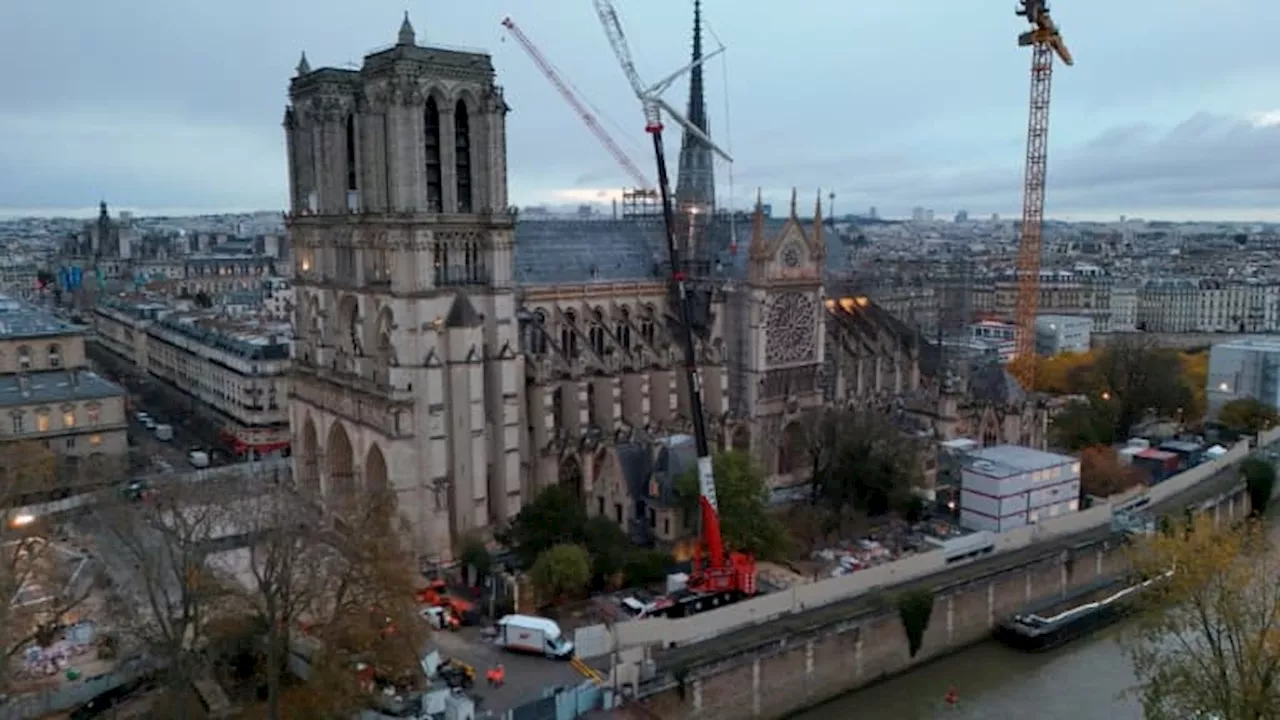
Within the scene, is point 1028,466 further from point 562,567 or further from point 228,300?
point 228,300

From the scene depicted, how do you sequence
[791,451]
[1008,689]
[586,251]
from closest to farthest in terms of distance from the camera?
[1008,689]
[586,251]
[791,451]

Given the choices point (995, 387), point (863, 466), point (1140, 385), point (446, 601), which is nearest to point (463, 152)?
point (446, 601)

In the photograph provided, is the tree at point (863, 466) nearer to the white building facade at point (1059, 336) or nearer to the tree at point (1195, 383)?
the tree at point (1195, 383)

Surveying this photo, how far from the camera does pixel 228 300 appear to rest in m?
109

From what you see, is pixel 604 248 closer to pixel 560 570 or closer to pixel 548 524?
pixel 548 524

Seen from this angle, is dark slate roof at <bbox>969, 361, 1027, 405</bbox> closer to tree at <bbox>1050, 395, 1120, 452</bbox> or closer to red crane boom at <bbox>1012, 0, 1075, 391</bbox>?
tree at <bbox>1050, 395, 1120, 452</bbox>

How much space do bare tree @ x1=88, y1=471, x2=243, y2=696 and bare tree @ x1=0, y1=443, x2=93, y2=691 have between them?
174 centimetres

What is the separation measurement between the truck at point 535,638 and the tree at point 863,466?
18.1 metres

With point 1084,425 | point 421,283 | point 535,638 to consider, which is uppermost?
point 421,283

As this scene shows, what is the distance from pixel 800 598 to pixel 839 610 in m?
1.53

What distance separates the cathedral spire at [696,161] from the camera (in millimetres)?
66250

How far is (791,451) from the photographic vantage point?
183 feet

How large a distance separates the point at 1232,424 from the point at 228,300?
9155cm

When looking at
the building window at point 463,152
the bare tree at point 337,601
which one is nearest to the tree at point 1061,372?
the building window at point 463,152
